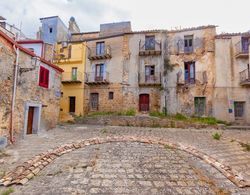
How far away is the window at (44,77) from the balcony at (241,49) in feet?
50.0

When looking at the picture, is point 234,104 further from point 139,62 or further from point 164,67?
point 139,62

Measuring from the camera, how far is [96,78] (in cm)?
2064

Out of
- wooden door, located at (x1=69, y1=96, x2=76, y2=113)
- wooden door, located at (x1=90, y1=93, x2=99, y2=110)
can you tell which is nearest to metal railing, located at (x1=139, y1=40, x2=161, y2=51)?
wooden door, located at (x1=90, y1=93, x2=99, y2=110)

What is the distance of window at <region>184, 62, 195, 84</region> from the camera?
18.6 m

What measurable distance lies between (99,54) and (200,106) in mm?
11035

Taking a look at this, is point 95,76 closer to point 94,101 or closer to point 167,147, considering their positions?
point 94,101

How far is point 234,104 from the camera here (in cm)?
1731

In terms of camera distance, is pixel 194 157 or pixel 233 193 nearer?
pixel 233 193

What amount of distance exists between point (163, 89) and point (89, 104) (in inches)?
296

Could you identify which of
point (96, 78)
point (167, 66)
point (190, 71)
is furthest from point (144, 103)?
point (96, 78)

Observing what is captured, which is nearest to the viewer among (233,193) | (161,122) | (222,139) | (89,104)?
(233,193)

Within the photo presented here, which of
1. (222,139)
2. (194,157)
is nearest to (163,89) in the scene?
(222,139)

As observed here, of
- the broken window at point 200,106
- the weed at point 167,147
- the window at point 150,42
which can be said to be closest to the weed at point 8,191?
the weed at point 167,147

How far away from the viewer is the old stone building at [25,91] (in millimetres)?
8516
